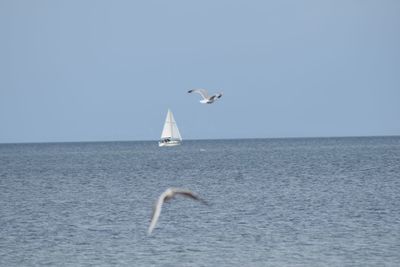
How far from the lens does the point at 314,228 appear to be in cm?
3988

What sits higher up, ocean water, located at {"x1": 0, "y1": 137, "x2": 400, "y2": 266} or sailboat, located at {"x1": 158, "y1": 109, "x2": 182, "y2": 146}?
sailboat, located at {"x1": 158, "y1": 109, "x2": 182, "y2": 146}

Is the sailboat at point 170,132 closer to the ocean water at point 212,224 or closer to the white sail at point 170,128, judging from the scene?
the white sail at point 170,128

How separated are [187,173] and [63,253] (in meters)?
55.1

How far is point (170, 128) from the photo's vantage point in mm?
127188

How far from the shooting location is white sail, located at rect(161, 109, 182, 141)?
123 m

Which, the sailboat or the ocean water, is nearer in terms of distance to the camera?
the ocean water

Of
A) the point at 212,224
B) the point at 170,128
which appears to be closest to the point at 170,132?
the point at 170,128

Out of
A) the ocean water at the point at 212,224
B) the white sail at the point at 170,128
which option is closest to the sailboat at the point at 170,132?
the white sail at the point at 170,128

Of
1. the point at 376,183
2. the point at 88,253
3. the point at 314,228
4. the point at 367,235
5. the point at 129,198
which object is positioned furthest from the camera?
the point at 376,183

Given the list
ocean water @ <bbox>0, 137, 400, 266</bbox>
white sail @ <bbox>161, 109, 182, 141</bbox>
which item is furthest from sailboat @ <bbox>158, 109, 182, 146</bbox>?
ocean water @ <bbox>0, 137, 400, 266</bbox>

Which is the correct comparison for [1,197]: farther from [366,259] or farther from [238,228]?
[366,259]

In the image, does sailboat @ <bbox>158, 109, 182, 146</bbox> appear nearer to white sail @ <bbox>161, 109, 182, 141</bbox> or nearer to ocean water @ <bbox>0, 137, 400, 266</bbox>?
white sail @ <bbox>161, 109, 182, 141</bbox>

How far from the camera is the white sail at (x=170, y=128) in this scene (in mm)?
123425

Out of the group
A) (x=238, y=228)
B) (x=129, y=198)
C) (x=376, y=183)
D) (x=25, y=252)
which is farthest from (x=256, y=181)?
(x=25, y=252)
